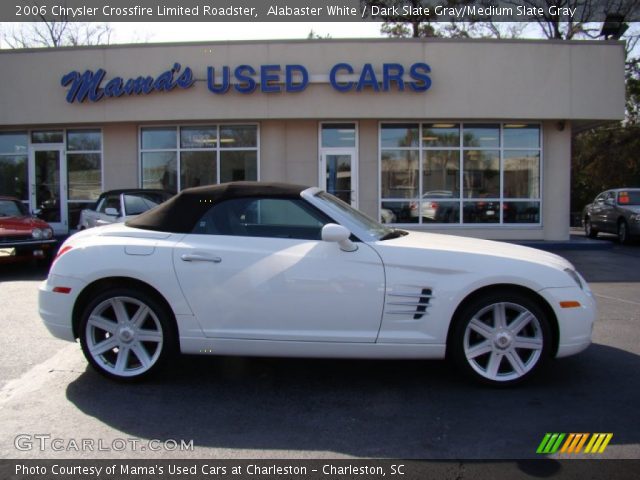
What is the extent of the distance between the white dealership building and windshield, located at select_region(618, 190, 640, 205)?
2.58 metres

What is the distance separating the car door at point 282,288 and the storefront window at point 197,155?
11.2m

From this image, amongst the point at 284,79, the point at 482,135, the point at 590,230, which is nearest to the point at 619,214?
the point at 590,230

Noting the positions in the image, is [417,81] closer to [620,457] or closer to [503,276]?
[503,276]

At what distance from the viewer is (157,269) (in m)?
4.27

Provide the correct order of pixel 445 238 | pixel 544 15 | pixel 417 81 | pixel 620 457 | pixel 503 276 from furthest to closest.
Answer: pixel 544 15 < pixel 417 81 < pixel 445 238 < pixel 503 276 < pixel 620 457

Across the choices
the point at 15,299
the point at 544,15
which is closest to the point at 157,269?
the point at 15,299

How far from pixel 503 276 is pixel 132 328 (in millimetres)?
2795

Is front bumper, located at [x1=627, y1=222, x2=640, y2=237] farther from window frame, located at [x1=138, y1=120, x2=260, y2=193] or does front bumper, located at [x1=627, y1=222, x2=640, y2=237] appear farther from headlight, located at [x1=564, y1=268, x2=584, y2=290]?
headlight, located at [x1=564, y1=268, x2=584, y2=290]

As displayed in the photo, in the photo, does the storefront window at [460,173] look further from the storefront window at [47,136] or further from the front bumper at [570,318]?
the front bumper at [570,318]

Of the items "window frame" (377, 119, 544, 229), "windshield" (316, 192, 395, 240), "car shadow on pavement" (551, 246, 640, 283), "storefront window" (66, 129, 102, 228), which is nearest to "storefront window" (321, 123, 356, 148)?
A: "window frame" (377, 119, 544, 229)

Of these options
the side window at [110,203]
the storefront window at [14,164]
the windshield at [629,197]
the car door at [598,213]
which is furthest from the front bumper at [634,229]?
the storefront window at [14,164]

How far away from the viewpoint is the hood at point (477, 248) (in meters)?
4.27

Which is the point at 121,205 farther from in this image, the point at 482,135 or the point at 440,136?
the point at 482,135

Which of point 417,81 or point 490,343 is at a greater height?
point 417,81
